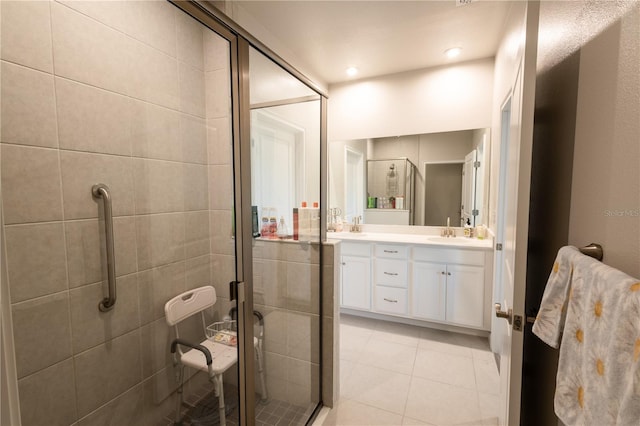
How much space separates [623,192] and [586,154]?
0.22 m

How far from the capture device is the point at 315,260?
178 centimetres

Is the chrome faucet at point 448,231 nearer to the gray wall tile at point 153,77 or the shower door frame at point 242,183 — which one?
the shower door frame at point 242,183

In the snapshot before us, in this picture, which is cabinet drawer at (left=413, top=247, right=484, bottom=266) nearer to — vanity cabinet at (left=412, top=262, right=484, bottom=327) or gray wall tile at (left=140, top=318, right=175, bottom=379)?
vanity cabinet at (left=412, top=262, right=484, bottom=327)

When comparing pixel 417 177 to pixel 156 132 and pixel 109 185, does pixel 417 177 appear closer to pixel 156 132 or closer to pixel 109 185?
pixel 156 132

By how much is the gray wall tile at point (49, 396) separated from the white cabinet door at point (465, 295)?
107 inches

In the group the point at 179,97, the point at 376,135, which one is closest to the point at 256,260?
the point at 179,97

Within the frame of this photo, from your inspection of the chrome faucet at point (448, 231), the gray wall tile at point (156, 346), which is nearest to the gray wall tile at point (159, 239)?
the gray wall tile at point (156, 346)

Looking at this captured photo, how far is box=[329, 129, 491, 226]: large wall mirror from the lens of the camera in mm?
2930

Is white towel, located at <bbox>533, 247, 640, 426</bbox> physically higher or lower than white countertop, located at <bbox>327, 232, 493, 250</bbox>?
higher

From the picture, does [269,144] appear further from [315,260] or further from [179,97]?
A: [315,260]

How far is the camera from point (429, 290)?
274cm

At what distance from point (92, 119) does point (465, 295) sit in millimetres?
2977

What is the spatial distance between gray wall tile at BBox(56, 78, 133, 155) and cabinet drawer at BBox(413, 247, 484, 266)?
8.09 feet

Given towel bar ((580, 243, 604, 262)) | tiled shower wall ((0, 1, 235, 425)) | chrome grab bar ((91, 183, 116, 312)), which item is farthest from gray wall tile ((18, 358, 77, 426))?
towel bar ((580, 243, 604, 262))
